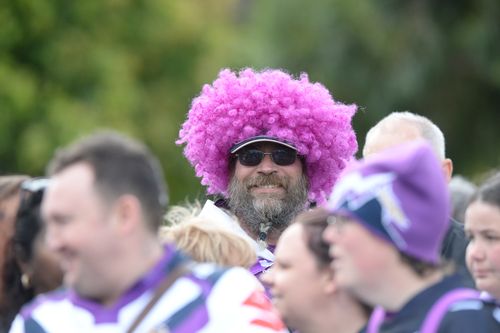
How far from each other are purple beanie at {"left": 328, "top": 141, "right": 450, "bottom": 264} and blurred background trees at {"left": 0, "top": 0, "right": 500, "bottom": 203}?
1851cm

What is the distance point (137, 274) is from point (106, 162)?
0.39 meters

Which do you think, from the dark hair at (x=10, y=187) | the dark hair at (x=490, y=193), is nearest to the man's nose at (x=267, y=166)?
the dark hair at (x=10, y=187)

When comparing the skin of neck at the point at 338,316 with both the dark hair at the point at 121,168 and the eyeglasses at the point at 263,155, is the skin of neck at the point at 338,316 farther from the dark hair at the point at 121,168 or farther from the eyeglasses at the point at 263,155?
the eyeglasses at the point at 263,155

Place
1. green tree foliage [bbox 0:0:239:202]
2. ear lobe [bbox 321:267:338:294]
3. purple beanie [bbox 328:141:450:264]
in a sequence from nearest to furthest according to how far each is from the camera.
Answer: purple beanie [bbox 328:141:450:264], ear lobe [bbox 321:267:338:294], green tree foliage [bbox 0:0:239:202]

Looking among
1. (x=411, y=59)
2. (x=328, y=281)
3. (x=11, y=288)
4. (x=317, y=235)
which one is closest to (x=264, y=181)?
(x=11, y=288)

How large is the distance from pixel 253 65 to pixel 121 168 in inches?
794

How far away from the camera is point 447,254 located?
7.05m

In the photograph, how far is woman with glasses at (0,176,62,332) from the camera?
587 cm

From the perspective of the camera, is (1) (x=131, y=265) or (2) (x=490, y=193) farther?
(2) (x=490, y=193)

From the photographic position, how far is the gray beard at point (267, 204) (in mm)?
7707

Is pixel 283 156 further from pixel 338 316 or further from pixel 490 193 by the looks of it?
pixel 338 316

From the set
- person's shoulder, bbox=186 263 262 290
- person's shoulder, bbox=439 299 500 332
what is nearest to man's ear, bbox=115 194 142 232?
person's shoulder, bbox=186 263 262 290

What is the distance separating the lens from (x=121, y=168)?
485 centimetres

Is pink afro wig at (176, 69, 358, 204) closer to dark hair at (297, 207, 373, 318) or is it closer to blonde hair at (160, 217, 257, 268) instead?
blonde hair at (160, 217, 257, 268)
